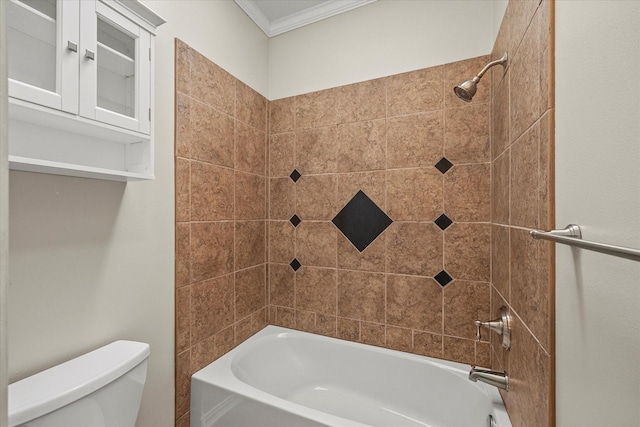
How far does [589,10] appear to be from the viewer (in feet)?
1.97

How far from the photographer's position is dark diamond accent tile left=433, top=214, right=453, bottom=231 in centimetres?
162

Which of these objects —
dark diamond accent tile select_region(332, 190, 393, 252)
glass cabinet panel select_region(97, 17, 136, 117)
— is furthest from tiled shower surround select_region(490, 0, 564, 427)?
glass cabinet panel select_region(97, 17, 136, 117)

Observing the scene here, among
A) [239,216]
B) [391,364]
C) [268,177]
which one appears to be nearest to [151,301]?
[239,216]

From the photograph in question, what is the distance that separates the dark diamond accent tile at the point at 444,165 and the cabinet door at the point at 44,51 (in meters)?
1.63

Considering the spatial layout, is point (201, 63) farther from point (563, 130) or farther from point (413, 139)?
point (563, 130)

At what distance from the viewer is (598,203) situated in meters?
0.56

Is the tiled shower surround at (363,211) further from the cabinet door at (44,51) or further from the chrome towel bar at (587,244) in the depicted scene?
the cabinet door at (44,51)

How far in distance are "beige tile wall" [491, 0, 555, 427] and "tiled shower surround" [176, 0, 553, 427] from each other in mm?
13

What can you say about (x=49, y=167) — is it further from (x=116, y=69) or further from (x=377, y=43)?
(x=377, y=43)

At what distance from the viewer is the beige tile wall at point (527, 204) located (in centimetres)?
77

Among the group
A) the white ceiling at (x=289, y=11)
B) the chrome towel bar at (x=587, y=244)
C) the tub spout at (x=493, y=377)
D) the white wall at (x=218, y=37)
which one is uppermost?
the white ceiling at (x=289, y=11)

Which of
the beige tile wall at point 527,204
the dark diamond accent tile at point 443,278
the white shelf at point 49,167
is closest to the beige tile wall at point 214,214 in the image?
the white shelf at point 49,167

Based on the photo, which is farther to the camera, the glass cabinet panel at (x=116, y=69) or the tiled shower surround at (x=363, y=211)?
the tiled shower surround at (x=363, y=211)

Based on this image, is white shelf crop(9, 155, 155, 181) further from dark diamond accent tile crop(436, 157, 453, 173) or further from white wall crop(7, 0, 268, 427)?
dark diamond accent tile crop(436, 157, 453, 173)
